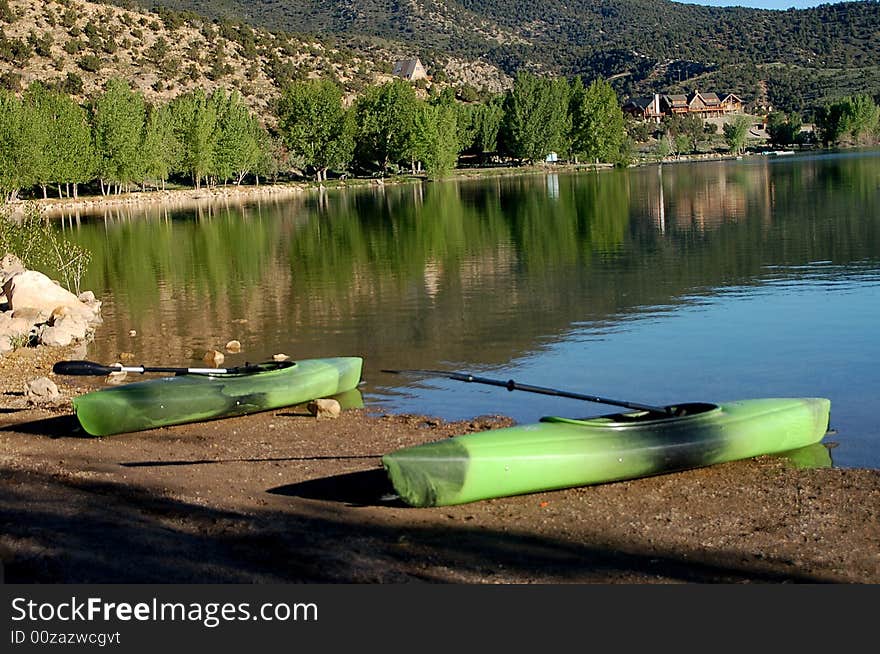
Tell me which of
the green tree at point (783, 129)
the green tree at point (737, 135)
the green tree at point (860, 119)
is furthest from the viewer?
the green tree at point (783, 129)

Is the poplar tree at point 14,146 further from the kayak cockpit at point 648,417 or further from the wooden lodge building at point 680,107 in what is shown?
the wooden lodge building at point 680,107

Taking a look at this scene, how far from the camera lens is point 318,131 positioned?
111 meters

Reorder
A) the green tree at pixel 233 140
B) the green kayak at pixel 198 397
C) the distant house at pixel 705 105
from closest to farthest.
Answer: the green kayak at pixel 198 397 < the green tree at pixel 233 140 < the distant house at pixel 705 105

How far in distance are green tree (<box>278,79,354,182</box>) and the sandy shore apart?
97.9 metres

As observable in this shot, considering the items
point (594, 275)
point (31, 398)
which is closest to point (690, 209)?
point (594, 275)

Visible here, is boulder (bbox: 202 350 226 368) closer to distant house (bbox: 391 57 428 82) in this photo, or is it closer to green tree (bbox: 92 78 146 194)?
green tree (bbox: 92 78 146 194)

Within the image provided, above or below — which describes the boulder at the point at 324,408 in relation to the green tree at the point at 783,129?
below

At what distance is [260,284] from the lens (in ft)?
109

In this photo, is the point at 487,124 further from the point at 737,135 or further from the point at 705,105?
the point at 705,105

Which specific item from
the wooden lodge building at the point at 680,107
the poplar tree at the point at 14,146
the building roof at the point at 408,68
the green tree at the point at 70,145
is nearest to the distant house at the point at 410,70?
the building roof at the point at 408,68

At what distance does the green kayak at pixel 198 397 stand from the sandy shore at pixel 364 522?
0.38 m

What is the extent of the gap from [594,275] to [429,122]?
8043 centimetres

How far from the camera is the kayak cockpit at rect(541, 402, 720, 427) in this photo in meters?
12.3

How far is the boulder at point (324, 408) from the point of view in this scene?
637 inches
